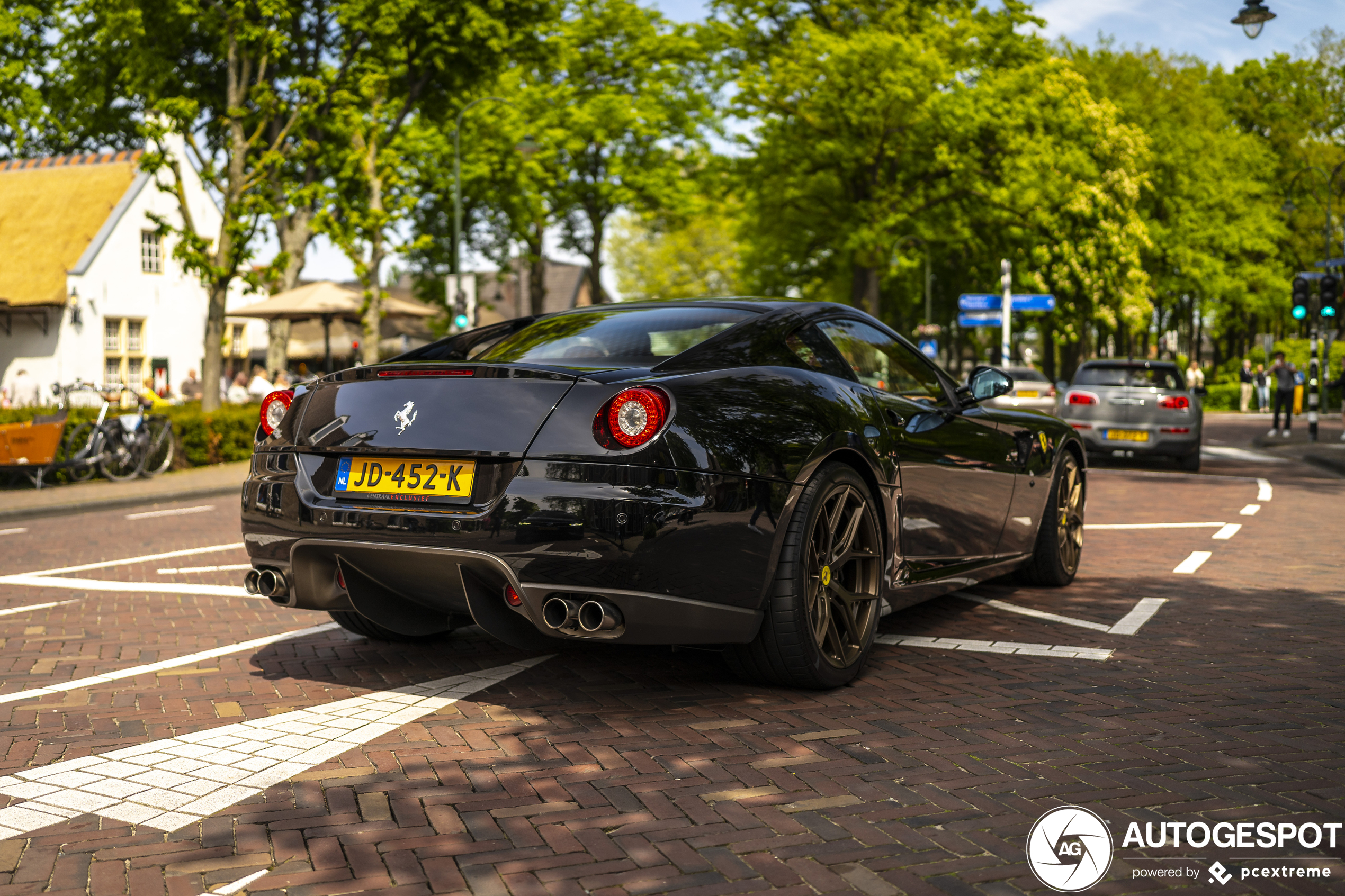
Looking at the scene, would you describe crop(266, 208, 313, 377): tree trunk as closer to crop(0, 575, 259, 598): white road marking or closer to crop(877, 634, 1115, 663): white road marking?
crop(0, 575, 259, 598): white road marking

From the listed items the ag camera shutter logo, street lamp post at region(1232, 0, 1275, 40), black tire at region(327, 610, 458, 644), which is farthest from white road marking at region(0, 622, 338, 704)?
street lamp post at region(1232, 0, 1275, 40)

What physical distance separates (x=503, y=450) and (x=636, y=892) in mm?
1616

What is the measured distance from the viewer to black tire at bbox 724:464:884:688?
4.21m

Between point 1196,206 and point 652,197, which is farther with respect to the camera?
point 1196,206

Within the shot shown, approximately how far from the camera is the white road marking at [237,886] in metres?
2.77

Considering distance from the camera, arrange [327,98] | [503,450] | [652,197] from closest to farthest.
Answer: [503,450], [327,98], [652,197]

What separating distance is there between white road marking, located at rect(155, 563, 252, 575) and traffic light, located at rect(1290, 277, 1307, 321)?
17.9 m

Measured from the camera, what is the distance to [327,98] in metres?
21.8

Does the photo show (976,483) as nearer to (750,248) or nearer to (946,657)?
(946,657)

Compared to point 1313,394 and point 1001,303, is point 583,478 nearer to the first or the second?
point 1313,394

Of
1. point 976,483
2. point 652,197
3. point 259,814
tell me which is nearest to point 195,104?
point 976,483

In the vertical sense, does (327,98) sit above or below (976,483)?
above

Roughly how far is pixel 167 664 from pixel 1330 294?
2025 centimetres

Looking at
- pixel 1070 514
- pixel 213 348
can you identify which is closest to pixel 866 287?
pixel 213 348
